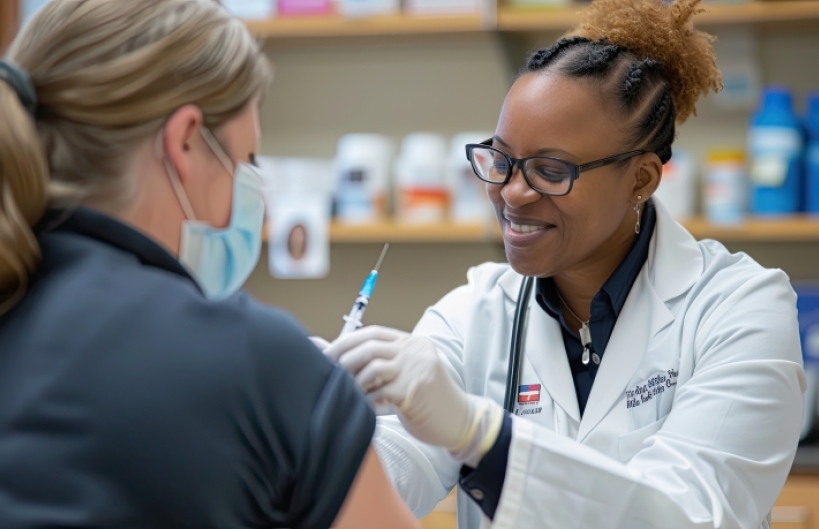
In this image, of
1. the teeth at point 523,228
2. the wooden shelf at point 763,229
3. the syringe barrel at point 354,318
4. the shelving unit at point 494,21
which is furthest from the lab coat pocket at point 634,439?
the shelving unit at point 494,21

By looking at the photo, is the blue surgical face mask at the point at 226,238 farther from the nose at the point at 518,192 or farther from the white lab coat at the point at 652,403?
the nose at the point at 518,192

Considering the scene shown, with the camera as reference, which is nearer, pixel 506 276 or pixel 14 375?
pixel 14 375

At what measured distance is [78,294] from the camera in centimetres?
81

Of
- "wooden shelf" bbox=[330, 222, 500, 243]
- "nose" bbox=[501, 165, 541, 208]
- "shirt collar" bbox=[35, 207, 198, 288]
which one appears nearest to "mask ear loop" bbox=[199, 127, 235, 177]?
"shirt collar" bbox=[35, 207, 198, 288]

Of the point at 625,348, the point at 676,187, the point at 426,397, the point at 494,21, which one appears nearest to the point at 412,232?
the point at 494,21

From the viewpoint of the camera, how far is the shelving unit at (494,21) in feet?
8.30

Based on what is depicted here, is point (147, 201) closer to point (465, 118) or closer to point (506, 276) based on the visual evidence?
point (506, 276)

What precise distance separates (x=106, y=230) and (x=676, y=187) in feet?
6.80

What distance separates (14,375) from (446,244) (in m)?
2.31

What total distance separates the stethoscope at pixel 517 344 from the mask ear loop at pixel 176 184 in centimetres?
73

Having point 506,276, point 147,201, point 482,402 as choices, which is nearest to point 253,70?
point 147,201

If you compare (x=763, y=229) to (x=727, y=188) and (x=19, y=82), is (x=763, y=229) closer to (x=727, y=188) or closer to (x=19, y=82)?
(x=727, y=188)

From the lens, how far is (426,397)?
1084 mm

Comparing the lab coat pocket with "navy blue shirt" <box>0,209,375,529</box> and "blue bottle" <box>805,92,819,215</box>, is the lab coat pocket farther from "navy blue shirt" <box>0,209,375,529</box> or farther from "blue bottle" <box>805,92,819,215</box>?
"blue bottle" <box>805,92,819,215</box>
